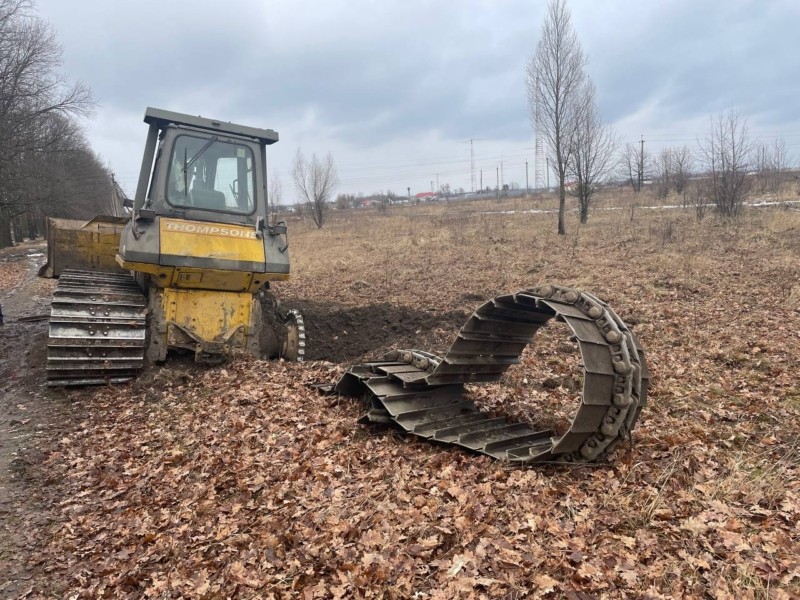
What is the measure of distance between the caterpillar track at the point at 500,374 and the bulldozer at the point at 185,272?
1.95 m

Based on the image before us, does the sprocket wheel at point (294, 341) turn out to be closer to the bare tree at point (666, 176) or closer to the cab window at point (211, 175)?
the cab window at point (211, 175)

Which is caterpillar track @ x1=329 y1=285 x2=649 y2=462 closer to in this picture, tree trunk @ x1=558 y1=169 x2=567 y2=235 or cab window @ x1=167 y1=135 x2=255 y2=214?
cab window @ x1=167 y1=135 x2=255 y2=214

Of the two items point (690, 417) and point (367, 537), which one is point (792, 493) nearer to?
point (690, 417)

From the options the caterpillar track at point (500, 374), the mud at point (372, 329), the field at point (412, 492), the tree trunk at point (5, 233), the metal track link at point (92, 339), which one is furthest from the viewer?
the tree trunk at point (5, 233)

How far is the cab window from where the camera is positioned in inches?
270

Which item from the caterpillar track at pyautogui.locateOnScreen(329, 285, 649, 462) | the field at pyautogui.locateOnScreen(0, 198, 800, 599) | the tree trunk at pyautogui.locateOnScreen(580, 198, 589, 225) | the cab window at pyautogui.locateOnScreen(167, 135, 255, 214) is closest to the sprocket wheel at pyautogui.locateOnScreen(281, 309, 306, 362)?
the field at pyautogui.locateOnScreen(0, 198, 800, 599)

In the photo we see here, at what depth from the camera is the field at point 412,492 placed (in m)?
2.99

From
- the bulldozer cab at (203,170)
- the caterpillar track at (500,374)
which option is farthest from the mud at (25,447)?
the caterpillar track at (500,374)

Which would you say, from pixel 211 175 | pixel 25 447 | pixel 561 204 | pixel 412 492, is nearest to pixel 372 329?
pixel 211 175

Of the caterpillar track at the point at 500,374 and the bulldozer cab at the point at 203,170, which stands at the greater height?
the bulldozer cab at the point at 203,170

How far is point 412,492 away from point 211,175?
5.04 m

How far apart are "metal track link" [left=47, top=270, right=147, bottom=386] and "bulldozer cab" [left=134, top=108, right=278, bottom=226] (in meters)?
1.23

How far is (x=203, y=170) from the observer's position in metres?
7.07

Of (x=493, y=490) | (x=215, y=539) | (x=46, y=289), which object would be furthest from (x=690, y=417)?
(x=46, y=289)
